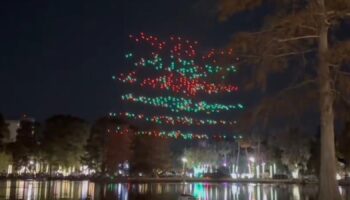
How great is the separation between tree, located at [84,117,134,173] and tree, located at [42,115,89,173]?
2.34m

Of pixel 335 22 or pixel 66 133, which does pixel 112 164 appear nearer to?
pixel 66 133

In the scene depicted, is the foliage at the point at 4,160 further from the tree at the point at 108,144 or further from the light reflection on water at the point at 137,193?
the light reflection on water at the point at 137,193

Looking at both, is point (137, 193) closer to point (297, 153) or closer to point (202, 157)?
point (297, 153)

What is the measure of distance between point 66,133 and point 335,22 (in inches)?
2822

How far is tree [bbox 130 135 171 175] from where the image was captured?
8669 cm

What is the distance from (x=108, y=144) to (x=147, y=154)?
763cm

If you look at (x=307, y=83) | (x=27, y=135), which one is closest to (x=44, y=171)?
(x=27, y=135)

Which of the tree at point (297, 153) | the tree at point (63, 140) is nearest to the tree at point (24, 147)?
the tree at point (63, 140)

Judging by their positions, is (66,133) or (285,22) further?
(66,133)

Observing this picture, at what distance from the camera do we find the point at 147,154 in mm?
87312

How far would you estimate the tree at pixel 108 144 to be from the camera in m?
82.3

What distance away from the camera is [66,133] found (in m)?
83.1

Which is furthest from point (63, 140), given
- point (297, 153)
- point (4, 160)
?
point (297, 153)

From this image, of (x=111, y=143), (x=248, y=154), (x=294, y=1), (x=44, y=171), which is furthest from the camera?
(x=248, y=154)
